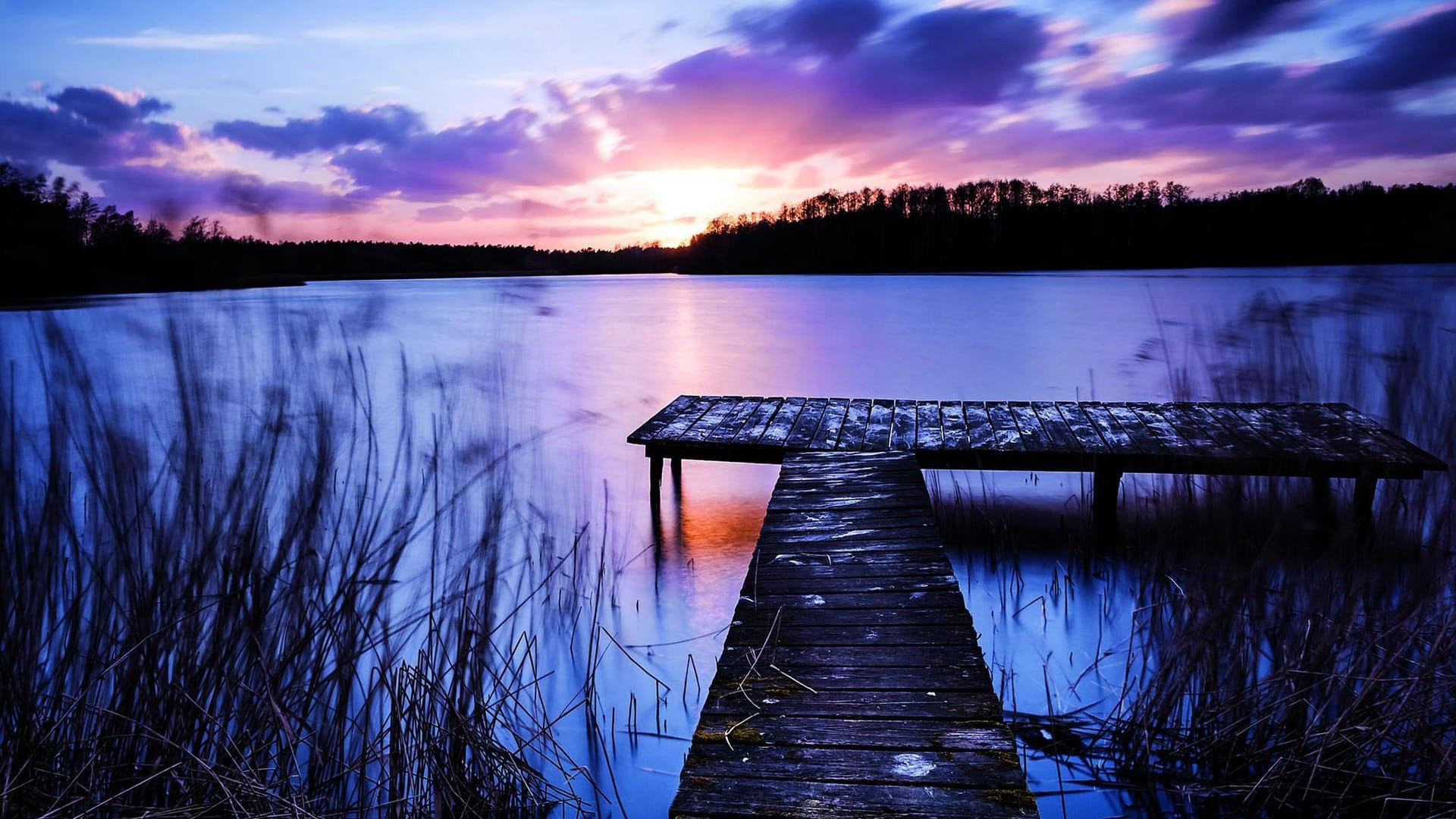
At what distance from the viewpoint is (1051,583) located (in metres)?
4.52

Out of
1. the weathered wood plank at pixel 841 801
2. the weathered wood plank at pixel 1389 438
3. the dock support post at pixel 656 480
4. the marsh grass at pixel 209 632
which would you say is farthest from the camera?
the dock support post at pixel 656 480

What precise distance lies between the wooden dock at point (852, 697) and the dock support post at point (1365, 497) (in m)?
2.93

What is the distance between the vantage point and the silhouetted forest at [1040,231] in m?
18.8

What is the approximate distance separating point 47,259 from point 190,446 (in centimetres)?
271

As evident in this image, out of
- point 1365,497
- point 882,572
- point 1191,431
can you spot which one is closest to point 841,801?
point 882,572

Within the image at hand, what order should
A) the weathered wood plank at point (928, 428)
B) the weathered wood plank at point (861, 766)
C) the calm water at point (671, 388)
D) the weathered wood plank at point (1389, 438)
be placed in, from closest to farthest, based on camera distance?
the weathered wood plank at point (861, 766), the calm water at point (671, 388), the weathered wood plank at point (1389, 438), the weathered wood plank at point (928, 428)

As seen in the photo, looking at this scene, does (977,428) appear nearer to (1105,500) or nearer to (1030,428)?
(1030,428)

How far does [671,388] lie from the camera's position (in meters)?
12.5

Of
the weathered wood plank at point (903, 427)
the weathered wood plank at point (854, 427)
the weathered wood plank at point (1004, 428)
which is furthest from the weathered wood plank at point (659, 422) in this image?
the weathered wood plank at point (1004, 428)

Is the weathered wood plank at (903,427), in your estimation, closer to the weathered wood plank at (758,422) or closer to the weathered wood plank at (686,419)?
the weathered wood plank at (758,422)

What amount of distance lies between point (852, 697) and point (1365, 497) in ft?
13.8

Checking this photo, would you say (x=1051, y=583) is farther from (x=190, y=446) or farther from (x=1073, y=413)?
(x=190, y=446)

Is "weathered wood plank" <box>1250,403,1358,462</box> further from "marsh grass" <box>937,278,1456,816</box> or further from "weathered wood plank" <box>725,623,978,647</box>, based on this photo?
"weathered wood plank" <box>725,623,978,647</box>

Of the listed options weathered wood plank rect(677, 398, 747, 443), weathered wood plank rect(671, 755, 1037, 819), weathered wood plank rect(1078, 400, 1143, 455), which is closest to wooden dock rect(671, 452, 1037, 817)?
weathered wood plank rect(671, 755, 1037, 819)
